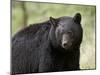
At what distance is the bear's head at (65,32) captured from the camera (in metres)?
2.60

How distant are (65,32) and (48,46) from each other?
0.28 metres

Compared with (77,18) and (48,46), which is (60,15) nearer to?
(77,18)

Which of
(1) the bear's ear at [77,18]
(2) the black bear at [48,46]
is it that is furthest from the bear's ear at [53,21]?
(1) the bear's ear at [77,18]

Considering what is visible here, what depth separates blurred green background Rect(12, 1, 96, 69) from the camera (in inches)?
97.3

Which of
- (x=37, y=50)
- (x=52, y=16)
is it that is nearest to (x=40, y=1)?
(x=52, y=16)

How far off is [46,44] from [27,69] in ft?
1.26

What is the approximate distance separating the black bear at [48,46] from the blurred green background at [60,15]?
6 centimetres

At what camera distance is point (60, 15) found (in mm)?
2645

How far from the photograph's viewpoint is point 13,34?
245 centimetres

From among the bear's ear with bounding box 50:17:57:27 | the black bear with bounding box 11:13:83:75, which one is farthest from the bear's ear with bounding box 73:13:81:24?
the bear's ear with bounding box 50:17:57:27

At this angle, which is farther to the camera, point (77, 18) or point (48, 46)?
point (77, 18)

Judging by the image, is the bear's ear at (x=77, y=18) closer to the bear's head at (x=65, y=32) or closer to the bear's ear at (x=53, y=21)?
the bear's head at (x=65, y=32)

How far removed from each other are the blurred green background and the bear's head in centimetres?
7

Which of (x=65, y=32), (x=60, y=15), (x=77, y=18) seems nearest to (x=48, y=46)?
(x=65, y=32)
